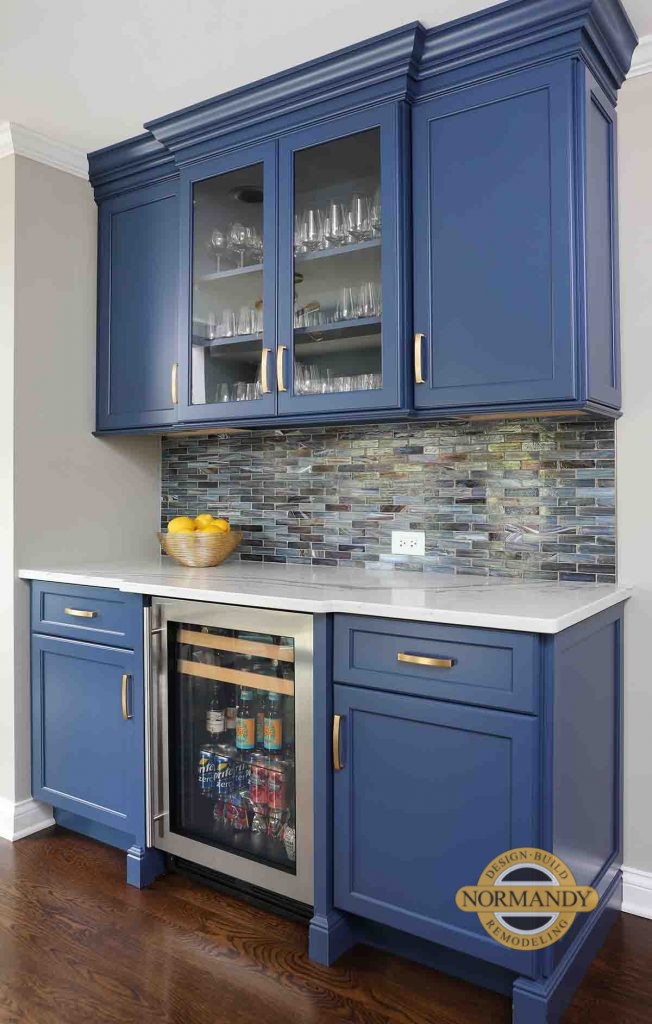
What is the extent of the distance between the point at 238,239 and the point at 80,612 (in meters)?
1.33

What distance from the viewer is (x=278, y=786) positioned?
2172mm

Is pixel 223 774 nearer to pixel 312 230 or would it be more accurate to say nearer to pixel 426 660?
pixel 426 660

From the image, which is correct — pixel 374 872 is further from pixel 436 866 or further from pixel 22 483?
pixel 22 483

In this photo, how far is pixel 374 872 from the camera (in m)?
1.93

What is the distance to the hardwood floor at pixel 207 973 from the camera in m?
1.79

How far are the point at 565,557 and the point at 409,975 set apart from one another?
3.92ft

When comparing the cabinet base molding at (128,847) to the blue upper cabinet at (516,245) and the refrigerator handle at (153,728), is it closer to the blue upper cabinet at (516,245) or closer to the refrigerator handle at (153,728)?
the refrigerator handle at (153,728)

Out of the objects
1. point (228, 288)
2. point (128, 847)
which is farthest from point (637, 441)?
point (128, 847)

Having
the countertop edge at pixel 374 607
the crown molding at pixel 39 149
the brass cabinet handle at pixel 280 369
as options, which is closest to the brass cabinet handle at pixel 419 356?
the brass cabinet handle at pixel 280 369

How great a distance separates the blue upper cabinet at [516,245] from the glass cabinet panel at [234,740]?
864 mm

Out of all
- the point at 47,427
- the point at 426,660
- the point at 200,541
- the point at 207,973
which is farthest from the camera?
the point at 47,427

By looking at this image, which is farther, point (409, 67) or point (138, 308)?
point (138, 308)

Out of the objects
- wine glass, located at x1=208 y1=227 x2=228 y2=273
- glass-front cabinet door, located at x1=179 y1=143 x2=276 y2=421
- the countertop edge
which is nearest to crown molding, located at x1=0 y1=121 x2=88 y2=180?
glass-front cabinet door, located at x1=179 y1=143 x2=276 y2=421

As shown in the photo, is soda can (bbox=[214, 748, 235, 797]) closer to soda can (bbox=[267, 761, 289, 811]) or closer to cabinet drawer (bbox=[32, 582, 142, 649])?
soda can (bbox=[267, 761, 289, 811])
